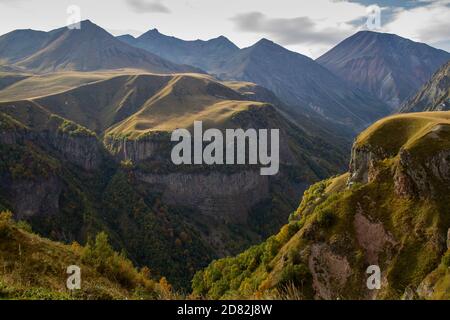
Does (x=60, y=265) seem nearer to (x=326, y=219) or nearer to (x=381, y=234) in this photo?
(x=326, y=219)

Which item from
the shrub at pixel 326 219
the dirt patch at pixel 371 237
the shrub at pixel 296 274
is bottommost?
the shrub at pixel 296 274

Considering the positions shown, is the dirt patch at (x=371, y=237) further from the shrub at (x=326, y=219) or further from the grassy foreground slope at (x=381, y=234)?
the shrub at (x=326, y=219)

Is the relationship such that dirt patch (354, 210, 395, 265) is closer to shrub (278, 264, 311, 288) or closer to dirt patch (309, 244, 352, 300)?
dirt patch (309, 244, 352, 300)

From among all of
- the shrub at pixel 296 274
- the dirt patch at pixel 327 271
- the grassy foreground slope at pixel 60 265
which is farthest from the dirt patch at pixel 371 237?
the grassy foreground slope at pixel 60 265

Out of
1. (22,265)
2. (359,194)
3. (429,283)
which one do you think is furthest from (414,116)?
(22,265)

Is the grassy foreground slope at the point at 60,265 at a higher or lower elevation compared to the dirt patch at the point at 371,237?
higher

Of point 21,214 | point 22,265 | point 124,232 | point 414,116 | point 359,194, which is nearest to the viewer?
point 22,265

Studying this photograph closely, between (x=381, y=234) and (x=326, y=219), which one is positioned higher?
(x=326, y=219)

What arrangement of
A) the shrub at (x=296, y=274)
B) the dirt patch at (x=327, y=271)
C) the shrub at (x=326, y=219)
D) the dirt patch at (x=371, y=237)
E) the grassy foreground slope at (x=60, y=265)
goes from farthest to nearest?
the shrub at (x=326, y=219) → the dirt patch at (x=371, y=237) → the shrub at (x=296, y=274) → the dirt patch at (x=327, y=271) → the grassy foreground slope at (x=60, y=265)

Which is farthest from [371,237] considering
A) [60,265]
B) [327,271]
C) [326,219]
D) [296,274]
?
[60,265]

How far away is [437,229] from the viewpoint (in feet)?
177
